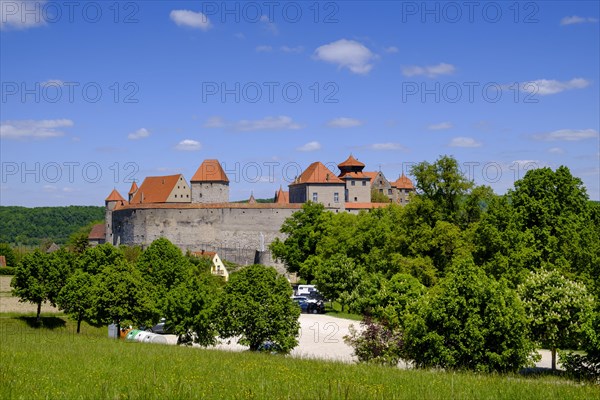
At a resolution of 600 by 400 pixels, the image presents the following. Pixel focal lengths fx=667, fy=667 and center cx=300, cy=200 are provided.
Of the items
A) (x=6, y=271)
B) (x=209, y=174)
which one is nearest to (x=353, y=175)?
(x=209, y=174)

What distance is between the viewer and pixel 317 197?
96625 millimetres

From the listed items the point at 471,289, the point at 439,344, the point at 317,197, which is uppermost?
the point at 317,197

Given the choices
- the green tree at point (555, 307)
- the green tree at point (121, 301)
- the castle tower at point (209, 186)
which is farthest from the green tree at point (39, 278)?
the castle tower at point (209, 186)

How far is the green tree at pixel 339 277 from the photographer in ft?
151

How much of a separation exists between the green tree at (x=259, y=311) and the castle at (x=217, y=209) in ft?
198

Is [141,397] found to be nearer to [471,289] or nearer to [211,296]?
[471,289]

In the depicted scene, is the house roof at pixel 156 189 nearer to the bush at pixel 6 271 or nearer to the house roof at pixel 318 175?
the house roof at pixel 318 175

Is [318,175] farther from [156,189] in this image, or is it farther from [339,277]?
[339,277]

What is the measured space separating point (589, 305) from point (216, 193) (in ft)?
268

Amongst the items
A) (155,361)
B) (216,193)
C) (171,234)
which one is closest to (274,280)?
(155,361)

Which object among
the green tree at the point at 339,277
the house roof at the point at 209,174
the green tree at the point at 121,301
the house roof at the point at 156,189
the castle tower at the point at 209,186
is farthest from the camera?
the house roof at the point at 156,189

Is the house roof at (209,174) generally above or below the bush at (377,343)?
above

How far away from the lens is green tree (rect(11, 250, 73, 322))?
40.9 m

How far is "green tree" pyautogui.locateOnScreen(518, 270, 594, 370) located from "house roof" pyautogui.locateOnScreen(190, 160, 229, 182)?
80071 mm
